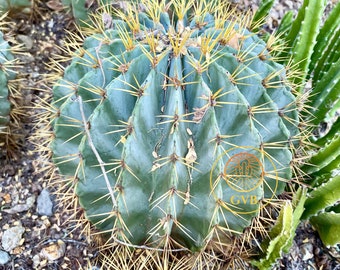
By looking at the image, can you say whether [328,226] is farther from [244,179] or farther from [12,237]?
[12,237]

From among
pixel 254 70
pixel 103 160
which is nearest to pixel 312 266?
pixel 254 70

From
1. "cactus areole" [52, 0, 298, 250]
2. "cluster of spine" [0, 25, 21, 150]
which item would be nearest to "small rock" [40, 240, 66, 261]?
"cactus areole" [52, 0, 298, 250]

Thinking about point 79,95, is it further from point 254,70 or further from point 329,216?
point 329,216

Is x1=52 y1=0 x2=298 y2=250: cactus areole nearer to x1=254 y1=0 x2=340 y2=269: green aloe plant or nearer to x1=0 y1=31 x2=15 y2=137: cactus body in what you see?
x1=254 y1=0 x2=340 y2=269: green aloe plant

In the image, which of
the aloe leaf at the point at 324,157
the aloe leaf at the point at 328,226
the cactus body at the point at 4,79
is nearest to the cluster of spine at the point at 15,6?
the cactus body at the point at 4,79

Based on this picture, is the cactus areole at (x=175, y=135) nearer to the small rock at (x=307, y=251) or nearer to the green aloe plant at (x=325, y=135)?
the green aloe plant at (x=325, y=135)
